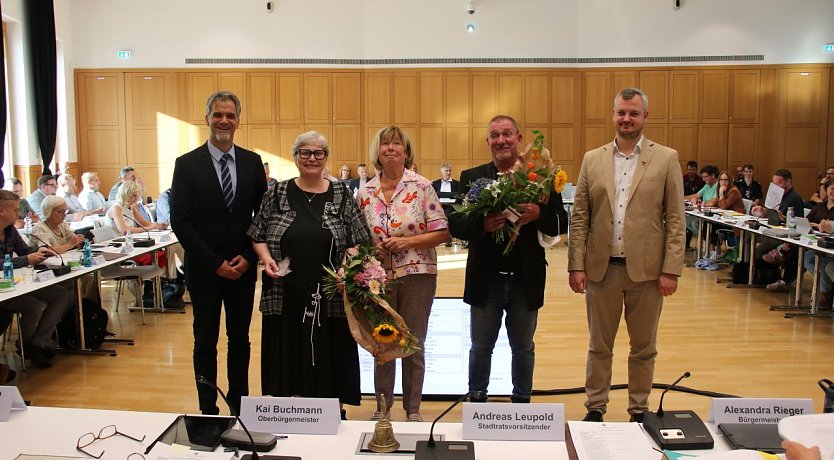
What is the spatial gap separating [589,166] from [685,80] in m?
11.8

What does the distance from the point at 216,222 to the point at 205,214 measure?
0.06 metres

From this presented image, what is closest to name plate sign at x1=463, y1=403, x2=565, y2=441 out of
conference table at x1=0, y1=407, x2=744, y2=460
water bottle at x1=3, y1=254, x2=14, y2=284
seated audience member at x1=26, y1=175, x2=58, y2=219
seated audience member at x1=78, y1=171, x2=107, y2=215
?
conference table at x1=0, y1=407, x2=744, y2=460

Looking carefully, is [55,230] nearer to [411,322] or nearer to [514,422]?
[411,322]

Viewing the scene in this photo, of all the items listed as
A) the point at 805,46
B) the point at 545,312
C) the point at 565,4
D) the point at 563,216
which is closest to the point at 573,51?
the point at 565,4

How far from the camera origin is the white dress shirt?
3.33 m

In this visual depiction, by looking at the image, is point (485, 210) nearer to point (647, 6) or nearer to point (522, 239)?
point (522, 239)

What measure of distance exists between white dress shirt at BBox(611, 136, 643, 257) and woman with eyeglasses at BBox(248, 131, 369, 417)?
3.94 ft

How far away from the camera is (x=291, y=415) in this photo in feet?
7.10

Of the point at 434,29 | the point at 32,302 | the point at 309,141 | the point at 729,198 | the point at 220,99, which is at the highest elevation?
the point at 434,29

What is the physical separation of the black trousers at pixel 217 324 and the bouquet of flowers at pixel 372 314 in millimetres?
1002

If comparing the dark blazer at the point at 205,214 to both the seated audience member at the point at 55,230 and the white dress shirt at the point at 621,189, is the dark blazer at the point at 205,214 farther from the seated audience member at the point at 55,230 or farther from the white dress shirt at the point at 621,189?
the seated audience member at the point at 55,230

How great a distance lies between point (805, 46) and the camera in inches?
536

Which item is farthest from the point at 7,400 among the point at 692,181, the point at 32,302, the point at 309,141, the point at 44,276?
the point at 692,181

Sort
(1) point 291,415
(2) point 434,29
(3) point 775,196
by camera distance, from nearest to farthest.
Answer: (1) point 291,415
(3) point 775,196
(2) point 434,29
